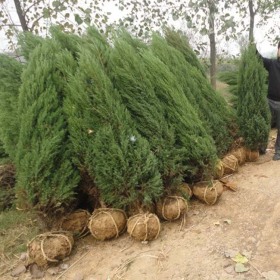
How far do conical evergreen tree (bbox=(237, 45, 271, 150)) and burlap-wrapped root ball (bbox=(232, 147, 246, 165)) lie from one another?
12cm

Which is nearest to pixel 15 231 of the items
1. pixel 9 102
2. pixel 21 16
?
pixel 9 102

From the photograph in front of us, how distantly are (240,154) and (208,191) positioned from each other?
4.29ft

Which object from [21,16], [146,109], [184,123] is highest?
[21,16]

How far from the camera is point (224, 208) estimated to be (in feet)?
10.6

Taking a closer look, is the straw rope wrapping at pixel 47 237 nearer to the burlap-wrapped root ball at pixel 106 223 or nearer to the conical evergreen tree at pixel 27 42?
the burlap-wrapped root ball at pixel 106 223

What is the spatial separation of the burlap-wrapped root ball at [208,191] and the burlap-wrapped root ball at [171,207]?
0.29m

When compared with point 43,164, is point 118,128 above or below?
above

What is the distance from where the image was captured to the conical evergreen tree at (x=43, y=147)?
274 centimetres

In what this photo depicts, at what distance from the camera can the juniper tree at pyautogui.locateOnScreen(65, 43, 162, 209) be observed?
2.83m

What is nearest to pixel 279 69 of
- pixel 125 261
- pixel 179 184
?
pixel 179 184

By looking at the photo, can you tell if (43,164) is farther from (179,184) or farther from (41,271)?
(179,184)

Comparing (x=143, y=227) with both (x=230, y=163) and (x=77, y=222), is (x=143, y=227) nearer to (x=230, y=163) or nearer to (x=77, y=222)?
(x=77, y=222)

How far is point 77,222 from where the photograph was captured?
10.1 feet

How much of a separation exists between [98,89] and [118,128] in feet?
1.37
